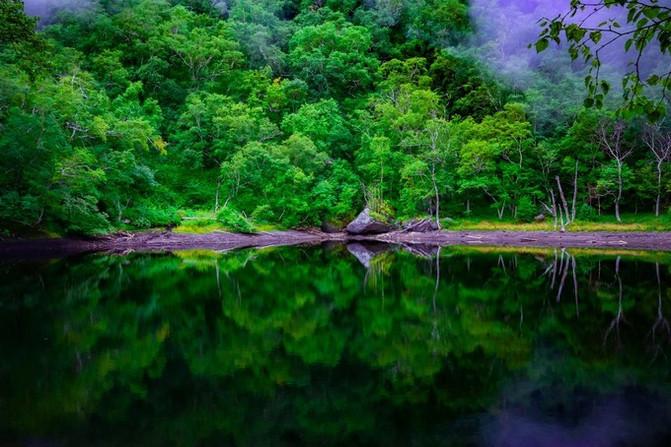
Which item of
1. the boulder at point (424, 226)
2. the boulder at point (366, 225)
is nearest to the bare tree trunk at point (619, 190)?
the boulder at point (424, 226)

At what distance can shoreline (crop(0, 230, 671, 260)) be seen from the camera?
28875 millimetres

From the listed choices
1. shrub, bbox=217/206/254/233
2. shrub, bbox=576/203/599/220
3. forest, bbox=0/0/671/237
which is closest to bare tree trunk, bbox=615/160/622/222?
forest, bbox=0/0/671/237

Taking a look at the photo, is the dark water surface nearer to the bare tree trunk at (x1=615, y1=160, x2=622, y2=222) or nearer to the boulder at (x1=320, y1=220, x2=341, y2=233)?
the bare tree trunk at (x1=615, y1=160, x2=622, y2=222)

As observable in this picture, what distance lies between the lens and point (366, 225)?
1662 inches

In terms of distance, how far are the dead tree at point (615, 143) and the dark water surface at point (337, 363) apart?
24856 millimetres

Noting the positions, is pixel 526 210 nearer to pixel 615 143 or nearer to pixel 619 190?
pixel 619 190

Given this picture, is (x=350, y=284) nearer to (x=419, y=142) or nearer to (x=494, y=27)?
(x=419, y=142)

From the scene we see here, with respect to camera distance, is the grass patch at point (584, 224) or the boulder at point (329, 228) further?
the boulder at point (329, 228)

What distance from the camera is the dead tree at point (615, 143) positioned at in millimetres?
37031

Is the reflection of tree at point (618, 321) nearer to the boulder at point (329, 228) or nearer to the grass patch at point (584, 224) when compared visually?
the grass patch at point (584, 224)

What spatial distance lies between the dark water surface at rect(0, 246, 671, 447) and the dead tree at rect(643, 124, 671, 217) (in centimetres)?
2465

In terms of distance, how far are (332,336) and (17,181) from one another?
85.0 feet

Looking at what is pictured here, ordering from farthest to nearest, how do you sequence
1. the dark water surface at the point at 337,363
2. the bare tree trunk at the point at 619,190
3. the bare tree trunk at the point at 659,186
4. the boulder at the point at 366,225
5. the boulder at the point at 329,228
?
1. the boulder at the point at 329,228
2. the boulder at the point at 366,225
3. the bare tree trunk at the point at 619,190
4. the bare tree trunk at the point at 659,186
5. the dark water surface at the point at 337,363

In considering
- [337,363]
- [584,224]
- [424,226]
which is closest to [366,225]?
[424,226]
